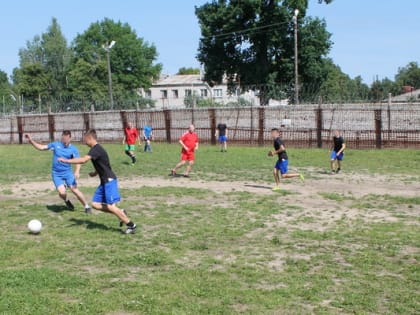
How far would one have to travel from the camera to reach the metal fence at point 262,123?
25.9m

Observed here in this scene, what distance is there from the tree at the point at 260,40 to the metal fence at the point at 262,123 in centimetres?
1458

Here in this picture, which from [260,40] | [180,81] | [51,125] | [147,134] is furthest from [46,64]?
[147,134]

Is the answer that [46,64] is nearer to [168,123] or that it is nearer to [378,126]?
[168,123]

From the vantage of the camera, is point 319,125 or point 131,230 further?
point 319,125

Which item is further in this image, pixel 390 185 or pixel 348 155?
pixel 348 155

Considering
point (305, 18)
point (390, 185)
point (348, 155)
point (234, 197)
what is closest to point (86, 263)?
point (234, 197)

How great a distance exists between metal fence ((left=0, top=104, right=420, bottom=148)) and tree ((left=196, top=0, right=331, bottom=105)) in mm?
14576

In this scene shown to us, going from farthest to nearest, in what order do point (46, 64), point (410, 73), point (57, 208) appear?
1. point (410, 73)
2. point (46, 64)
3. point (57, 208)

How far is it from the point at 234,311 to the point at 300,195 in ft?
25.0

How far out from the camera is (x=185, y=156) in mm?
16766

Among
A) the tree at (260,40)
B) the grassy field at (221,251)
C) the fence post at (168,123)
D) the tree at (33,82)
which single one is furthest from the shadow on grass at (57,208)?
the tree at (33,82)

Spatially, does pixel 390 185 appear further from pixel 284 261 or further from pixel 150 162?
pixel 150 162

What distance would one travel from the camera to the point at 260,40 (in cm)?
4569

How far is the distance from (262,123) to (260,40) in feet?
62.3
